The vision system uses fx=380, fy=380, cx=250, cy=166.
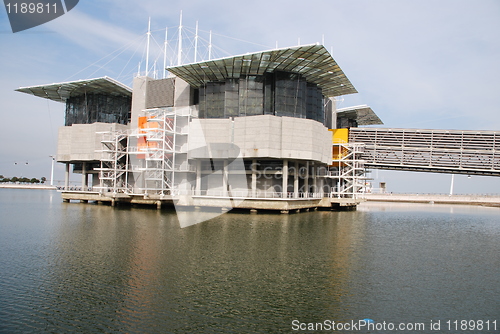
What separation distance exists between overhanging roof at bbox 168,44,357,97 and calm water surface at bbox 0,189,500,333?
27.9 metres

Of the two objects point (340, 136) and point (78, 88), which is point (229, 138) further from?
point (78, 88)

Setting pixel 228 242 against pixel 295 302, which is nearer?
pixel 295 302

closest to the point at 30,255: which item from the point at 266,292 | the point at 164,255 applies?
the point at 164,255

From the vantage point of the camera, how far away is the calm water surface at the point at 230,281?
1270 centimetres

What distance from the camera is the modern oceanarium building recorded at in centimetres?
5269

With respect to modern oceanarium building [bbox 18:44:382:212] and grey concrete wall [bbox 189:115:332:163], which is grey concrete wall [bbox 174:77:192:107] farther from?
grey concrete wall [bbox 189:115:332:163]

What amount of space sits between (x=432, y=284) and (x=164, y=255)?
1398 centimetres

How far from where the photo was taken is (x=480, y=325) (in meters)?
12.5

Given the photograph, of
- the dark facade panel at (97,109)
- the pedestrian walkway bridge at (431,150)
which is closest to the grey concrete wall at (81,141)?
the dark facade panel at (97,109)

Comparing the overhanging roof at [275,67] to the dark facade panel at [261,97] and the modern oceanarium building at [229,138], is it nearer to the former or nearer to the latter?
the modern oceanarium building at [229,138]

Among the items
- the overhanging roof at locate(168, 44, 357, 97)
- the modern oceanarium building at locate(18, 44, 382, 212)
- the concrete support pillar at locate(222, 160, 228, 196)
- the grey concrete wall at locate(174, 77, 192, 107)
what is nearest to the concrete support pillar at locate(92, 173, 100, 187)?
the modern oceanarium building at locate(18, 44, 382, 212)

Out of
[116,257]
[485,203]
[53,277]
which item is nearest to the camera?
[53,277]

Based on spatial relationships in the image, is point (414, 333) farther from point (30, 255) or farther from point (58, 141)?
point (58, 141)

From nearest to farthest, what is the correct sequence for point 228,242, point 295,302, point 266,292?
point 295,302 → point 266,292 → point 228,242
